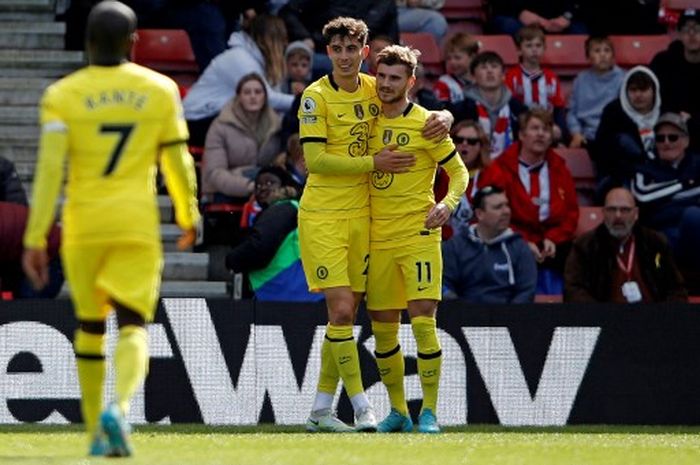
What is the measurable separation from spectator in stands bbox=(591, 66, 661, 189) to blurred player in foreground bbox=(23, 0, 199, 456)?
8.16 meters

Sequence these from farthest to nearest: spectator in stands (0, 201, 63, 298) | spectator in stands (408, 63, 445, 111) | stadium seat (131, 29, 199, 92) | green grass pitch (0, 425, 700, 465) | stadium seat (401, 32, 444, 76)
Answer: stadium seat (401, 32, 444, 76) → stadium seat (131, 29, 199, 92) → spectator in stands (408, 63, 445, 111) → spectator in stands (0, 201, 63, 298) → green grass pitch (0, 425, 700, 465)

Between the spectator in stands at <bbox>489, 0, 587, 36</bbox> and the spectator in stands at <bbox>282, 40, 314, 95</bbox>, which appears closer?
the spectator in stands at <bbox>282, 40, 314, 95</bbox>

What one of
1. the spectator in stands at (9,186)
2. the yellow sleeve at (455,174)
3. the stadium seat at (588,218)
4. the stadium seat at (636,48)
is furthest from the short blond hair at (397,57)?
the stadium seat at (636,48)

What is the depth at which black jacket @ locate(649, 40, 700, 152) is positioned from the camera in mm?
17625

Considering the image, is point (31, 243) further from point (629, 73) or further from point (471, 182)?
point (629, 73)

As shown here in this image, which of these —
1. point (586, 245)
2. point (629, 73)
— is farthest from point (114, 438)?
point (629, 73)

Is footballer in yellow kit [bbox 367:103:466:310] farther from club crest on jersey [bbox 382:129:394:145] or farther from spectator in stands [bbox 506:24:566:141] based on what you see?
spectator in stands [bbox 506:24:566:141]

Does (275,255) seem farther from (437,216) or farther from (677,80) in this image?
(677,80)

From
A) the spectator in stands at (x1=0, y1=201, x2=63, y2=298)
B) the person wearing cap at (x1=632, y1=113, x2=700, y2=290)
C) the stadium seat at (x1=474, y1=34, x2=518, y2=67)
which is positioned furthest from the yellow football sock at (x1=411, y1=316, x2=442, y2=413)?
the stadium seat at (x1=474, y1=34, x2=518, y2=67)

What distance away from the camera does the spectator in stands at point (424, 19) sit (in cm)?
1845

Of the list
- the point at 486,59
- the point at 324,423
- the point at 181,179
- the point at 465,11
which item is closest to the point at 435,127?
the point at 324,423

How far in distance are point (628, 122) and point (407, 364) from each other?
162 inches

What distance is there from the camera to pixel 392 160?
12086mm

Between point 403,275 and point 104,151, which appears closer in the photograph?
point 104,151
